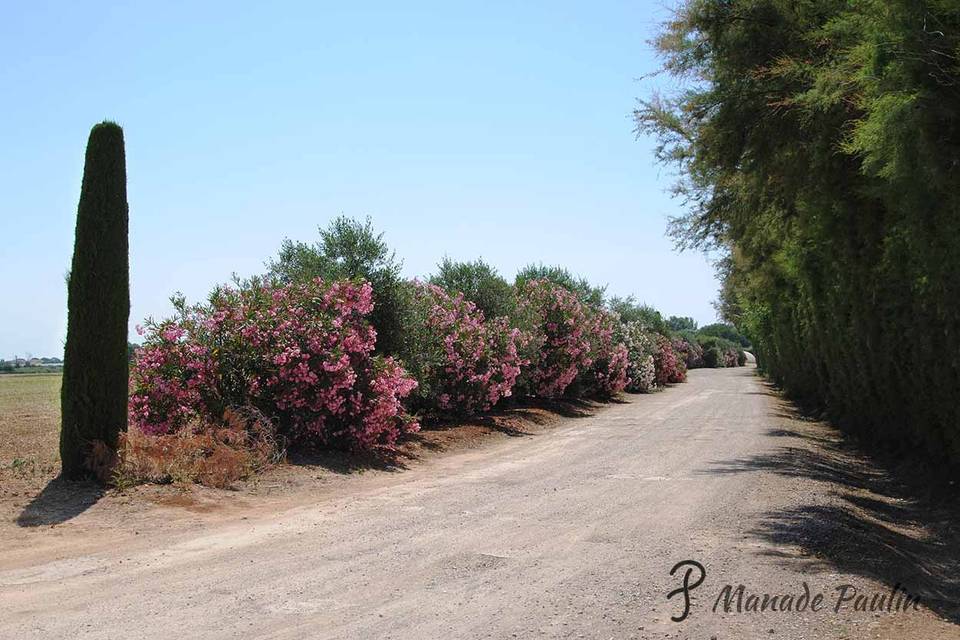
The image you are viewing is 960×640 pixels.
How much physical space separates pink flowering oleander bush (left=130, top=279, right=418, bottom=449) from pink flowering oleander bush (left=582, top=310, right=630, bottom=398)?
16588mm

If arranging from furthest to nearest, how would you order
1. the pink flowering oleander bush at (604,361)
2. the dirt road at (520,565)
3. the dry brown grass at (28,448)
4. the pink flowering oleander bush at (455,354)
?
the pink flowering oleander bush at (604,361), the pink flowering oleander bush at (455,354), the dry brown grass at (28,448), the dirt road at (520,565)

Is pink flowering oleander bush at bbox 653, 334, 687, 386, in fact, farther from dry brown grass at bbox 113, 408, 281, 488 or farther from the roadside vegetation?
dry brown grass at bbox 113, 408, 281, 488

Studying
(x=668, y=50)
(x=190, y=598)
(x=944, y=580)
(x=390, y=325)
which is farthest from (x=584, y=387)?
(x=190, y=598)

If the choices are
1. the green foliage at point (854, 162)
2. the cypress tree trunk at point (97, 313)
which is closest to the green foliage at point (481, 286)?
the green foliage at point (854, 162)

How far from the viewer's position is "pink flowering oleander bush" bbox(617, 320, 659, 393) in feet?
130

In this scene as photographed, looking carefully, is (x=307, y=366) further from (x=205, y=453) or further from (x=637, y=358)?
(x=637, y=358)

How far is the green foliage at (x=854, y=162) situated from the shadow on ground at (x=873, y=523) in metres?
0.81

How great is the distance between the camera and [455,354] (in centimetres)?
1955

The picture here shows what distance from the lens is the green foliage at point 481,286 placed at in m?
23.6

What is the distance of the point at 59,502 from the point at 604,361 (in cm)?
2563

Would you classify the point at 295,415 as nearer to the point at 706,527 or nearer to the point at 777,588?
the point at 706,527

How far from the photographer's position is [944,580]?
721cm

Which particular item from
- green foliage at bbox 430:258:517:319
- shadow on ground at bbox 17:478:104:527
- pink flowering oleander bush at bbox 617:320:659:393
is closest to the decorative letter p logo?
shadow on ground at bbox 17:478:104:527

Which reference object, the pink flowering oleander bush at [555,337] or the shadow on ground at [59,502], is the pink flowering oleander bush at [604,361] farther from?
the shadow on ground at [59,502]
